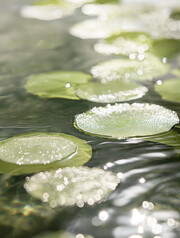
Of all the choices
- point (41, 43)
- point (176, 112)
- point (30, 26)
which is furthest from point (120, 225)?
→ point (30, 26)

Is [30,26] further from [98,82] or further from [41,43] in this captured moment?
[98,82]

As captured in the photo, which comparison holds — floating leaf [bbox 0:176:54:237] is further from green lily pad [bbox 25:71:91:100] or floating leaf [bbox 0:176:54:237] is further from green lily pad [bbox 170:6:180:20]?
green lily pad [bbox 170:6:180:20]

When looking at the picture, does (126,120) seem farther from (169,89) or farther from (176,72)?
(176,72)

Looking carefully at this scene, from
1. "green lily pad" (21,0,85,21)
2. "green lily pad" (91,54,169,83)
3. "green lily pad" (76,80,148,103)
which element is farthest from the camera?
"green lily pad" (21,0,85,21)

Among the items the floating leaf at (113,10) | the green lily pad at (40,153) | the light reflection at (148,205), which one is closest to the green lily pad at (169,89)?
the green lily pad at (40,153)

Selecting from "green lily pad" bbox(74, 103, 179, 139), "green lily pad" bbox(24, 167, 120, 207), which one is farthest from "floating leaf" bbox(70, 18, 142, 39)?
"green lily pad" bbox(24, 167, 120, 207)

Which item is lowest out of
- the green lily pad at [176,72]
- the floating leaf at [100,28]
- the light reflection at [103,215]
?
the floating leaf at [100,28]

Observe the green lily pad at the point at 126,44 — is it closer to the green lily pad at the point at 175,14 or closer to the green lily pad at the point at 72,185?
the green lily pad at the point at 175,14
